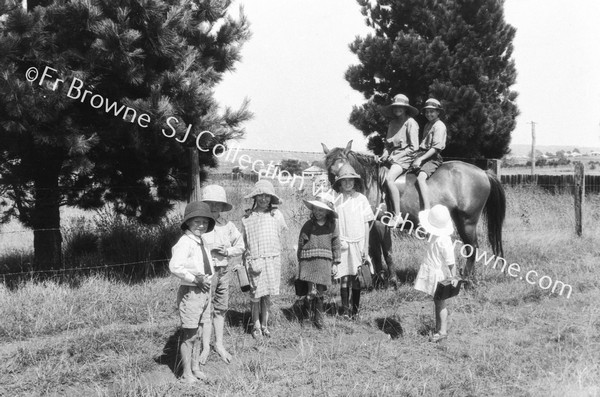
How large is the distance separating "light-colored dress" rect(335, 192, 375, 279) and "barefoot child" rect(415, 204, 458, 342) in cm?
→ 75

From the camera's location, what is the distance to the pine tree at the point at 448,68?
13898 mm

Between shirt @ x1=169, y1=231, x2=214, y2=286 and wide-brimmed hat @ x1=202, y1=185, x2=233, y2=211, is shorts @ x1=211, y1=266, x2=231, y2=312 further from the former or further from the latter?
wide-brimmed hat @ x1=202, y1=185, x2=233, y2=211

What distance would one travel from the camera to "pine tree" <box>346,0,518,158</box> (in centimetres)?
1390

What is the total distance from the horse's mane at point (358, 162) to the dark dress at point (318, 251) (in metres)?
1.21

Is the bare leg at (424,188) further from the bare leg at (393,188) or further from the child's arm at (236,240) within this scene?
the child's arm at (236,240)

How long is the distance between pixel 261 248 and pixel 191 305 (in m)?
1.09

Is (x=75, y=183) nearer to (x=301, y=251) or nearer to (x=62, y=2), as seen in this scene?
(x=62, y=2)

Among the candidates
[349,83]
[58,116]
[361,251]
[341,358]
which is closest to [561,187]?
[349,83]

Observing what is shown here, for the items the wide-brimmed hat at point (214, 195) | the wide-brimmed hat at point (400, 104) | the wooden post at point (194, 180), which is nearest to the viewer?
the wide-brimmed hat at point (214, 195)

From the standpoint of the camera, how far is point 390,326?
5.24 metres

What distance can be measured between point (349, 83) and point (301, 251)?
37.8 feet

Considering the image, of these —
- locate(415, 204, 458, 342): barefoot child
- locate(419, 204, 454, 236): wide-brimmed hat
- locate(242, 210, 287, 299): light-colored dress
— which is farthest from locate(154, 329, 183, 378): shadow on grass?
locate(419, 204, 454, 236): wide-brimmed hat

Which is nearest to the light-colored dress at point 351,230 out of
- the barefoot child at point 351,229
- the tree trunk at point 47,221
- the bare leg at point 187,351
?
the barefoot child at point 351,229

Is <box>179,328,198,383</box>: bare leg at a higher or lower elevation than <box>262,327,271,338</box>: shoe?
higher
